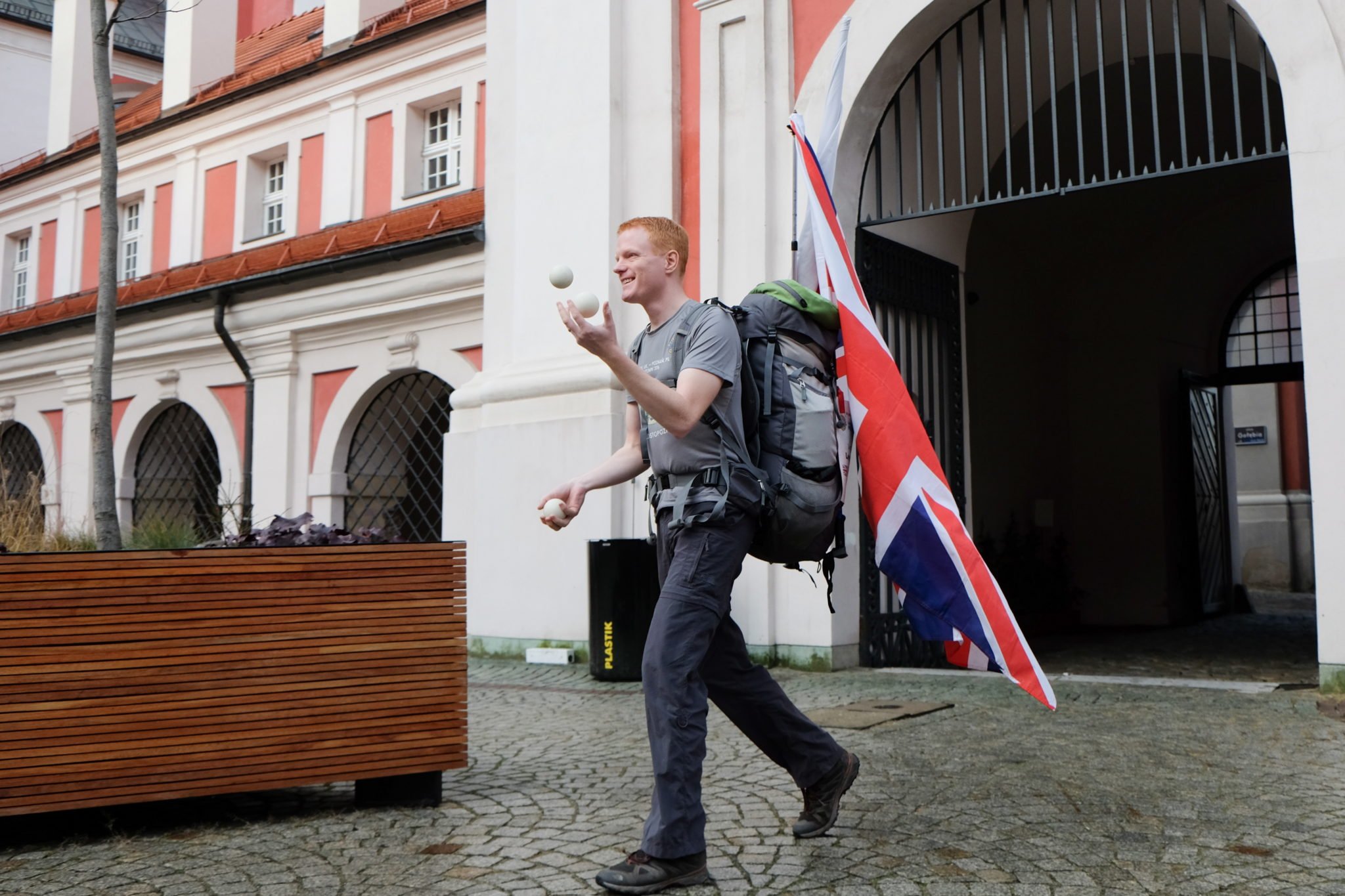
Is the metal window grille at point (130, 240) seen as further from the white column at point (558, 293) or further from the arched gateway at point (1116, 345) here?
the arched gateway at point (1116, 345)

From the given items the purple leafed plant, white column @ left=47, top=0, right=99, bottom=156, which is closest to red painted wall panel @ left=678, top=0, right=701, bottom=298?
the purple leafed plant

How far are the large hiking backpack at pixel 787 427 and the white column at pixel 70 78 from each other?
62.3ft

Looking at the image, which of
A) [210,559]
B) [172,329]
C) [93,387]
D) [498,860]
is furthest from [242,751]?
[172,329]

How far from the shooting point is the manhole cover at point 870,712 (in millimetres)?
5789

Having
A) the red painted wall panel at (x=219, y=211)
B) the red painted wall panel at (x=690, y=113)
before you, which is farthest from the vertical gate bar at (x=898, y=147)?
the red painted wall panel at (x=219, y=211)

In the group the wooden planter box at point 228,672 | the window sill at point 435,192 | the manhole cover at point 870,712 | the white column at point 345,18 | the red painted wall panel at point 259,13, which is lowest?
the manhole cover at point 870,712

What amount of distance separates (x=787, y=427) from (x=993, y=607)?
0.80m

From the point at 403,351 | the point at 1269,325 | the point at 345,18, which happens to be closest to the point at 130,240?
the point at 345,18

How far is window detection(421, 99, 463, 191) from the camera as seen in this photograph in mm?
13539

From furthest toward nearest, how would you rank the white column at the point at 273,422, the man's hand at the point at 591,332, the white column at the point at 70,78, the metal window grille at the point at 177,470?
the white column at the point at 70,78
the metal window grille at the point at 177,470
the white column at the point at 273,422
the man's hand at the point at 591,332

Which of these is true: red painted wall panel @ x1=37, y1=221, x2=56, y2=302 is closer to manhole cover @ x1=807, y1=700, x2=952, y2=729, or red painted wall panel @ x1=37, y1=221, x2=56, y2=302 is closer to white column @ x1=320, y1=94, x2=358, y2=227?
white column @ x1=320, y1=94, x2=358, y2=227

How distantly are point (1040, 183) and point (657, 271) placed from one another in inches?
392

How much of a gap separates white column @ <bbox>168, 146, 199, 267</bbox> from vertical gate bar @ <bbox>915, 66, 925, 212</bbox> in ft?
34.7

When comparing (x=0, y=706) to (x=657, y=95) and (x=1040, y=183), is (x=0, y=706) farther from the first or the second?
(x=1040, y=183)
